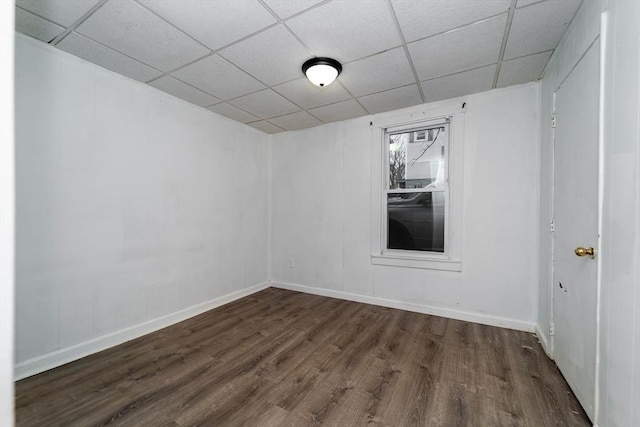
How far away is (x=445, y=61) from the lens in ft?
7.57

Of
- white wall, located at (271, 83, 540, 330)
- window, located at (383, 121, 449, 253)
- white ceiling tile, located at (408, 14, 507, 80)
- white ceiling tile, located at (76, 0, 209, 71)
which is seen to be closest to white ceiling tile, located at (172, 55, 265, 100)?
white ceiling tile, located at (76, 0, 209, 71)

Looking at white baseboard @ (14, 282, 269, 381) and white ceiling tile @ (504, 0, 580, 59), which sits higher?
white ceiling tile @ (504, 0, 580, 59)

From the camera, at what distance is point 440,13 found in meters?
1.75

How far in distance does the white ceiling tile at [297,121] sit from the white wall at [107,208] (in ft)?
2.49

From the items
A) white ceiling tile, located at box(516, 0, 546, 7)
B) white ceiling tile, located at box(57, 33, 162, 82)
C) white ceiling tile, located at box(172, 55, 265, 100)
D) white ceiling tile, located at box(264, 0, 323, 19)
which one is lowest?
white ceiling tile, located at box(57, 33, 162, 82)

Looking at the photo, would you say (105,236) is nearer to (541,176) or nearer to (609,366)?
(609,366)

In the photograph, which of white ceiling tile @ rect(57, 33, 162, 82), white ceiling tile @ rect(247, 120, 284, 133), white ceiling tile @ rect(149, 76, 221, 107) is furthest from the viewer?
white ceiling tile @ rect(247, 120, 284, 133)

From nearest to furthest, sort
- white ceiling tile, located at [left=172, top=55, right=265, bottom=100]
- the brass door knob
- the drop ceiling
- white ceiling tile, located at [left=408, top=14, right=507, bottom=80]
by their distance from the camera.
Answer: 1. the brass door knob
2. the drop ceiling
3. white ceiling tile, located at [left=408, top=14, right=507, bottom=80]
4. white ceiling tile, located at [left=172, top=55, right=265, bottom=100]

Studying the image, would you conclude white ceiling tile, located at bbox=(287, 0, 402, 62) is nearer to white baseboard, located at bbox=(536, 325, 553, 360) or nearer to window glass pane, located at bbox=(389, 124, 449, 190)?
window glass pane, located at bbox=(389, 124, 449, 190)

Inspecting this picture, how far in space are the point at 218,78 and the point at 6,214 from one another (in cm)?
230

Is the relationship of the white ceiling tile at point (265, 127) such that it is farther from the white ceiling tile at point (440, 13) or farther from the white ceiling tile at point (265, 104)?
the white ceiling tile at point (440, 13)

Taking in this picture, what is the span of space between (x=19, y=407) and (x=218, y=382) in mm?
1201

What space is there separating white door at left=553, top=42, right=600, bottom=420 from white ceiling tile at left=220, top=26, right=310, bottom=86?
1997 mm

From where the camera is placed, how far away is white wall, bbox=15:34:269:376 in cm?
199
